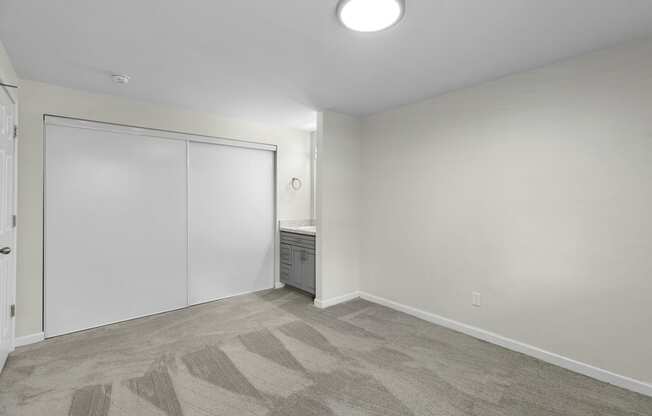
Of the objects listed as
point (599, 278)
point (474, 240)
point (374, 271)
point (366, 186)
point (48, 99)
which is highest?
point (48, 99)

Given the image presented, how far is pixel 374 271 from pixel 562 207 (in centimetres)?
207

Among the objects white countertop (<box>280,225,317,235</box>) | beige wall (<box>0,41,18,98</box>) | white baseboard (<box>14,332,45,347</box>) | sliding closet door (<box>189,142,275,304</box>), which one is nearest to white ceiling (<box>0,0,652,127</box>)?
beige wall (<box>0,41,18,98</box>)

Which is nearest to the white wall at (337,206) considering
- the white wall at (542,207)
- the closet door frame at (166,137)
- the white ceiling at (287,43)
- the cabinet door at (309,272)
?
the cabinet door at (309,272)

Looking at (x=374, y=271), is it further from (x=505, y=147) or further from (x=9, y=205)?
(x=9, y=205)

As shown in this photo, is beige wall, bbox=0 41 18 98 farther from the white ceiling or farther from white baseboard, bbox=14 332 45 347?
white baseboard, bbox=14 332 45 347

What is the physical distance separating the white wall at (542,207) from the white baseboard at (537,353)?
4cm

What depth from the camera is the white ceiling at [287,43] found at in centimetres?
172

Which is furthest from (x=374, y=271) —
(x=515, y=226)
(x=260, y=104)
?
(x=260, y=104)

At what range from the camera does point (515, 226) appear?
2.58 m

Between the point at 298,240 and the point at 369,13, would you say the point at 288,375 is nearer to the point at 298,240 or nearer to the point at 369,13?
the point at 298,240

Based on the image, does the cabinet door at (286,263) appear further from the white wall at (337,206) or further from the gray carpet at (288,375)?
the gray carpet at (288,375)

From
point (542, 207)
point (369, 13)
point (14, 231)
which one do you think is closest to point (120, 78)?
point (14, 231)

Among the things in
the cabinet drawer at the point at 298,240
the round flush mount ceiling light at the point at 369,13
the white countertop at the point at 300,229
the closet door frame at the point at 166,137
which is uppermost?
the round flush mount ceiling light at the point at 369,13

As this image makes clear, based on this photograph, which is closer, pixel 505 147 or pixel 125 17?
pixel 125 17
